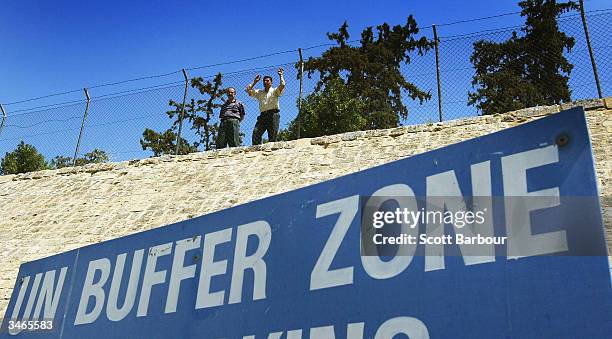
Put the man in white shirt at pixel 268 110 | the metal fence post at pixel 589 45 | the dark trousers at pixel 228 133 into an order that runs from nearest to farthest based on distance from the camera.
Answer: the metal fence post at pixel 589 45, the man in white shirt at pixel 268 110, the dark trousers at pixel 228 133

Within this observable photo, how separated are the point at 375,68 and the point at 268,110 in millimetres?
7693

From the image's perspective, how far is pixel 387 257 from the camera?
2.63 metres

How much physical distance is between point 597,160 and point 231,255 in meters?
4.03

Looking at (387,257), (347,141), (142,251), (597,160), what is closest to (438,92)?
(347,141)

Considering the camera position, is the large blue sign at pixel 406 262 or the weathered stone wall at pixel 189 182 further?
the weathered stone wall at pixel 189 182

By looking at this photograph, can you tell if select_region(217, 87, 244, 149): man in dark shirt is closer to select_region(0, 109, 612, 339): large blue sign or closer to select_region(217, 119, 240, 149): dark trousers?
select_region(217, 119, 240, 149): dark trousers

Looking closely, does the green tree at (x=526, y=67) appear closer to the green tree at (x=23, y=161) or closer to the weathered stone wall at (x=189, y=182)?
the weathered stone wall at (x=189, y=182)

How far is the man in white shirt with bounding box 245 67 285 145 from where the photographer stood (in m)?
8.84

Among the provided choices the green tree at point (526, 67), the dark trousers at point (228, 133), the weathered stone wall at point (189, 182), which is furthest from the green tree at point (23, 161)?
the green tree at point (526, 67)

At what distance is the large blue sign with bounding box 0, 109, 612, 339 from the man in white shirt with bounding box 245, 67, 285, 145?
16.5 feet

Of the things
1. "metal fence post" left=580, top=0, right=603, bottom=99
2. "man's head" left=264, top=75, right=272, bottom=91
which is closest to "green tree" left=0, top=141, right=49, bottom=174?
"man's head" left=264, top=75, right=272, bottom=91

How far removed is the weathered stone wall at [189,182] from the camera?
7.02 metres

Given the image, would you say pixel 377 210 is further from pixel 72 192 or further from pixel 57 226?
pixel 72 192

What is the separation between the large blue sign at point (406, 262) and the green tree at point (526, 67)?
17.4 feet
